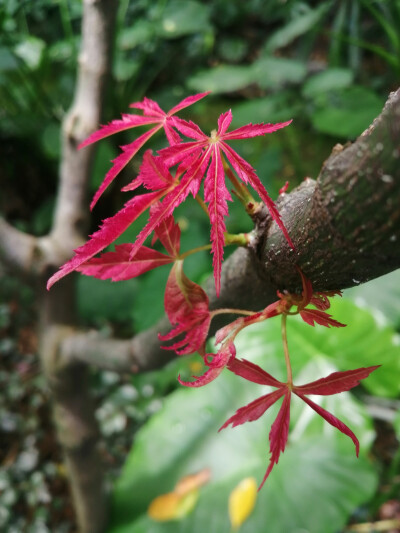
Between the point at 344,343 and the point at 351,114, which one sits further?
the point at 351,114

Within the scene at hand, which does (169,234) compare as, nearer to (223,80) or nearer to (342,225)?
(342,225)

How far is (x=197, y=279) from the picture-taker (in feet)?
4.12

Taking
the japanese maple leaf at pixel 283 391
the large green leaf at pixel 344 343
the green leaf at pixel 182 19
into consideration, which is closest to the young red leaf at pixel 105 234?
the japanese maple leaf at pixel 283 391

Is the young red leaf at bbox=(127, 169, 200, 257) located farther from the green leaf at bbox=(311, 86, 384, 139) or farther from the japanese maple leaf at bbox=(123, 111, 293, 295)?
the green leaf at bbox=(311, 86, 384, 139)

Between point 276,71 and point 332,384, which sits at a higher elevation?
point 276,71

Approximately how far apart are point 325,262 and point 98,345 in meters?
0.59

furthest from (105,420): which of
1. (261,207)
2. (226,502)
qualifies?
(261,207)

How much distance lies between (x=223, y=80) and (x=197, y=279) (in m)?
0.77

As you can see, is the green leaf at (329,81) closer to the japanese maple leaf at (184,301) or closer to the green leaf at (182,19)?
the green leaf at (182,19)

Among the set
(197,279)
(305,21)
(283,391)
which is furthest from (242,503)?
(305,21)

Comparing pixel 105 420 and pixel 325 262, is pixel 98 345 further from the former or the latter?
pixel 105 420

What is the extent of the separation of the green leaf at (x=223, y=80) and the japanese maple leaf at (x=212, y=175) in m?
1.29

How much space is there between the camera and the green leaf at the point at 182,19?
1.57 m

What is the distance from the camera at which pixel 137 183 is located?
0.93 ft
